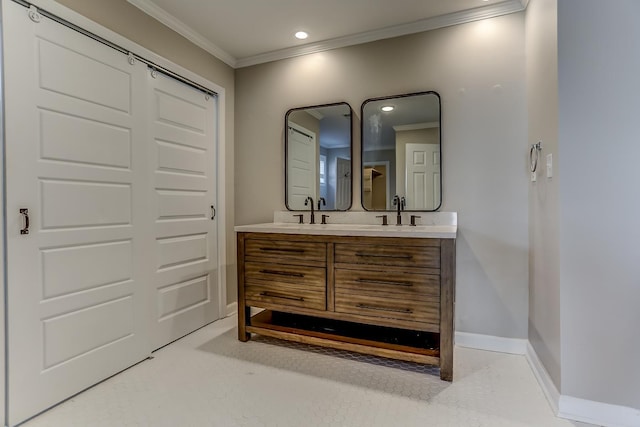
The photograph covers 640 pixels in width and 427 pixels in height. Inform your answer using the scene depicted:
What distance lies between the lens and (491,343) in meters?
2.48

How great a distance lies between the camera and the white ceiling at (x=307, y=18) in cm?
235

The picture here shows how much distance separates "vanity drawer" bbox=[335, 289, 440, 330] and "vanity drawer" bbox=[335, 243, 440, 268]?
0.73 feet

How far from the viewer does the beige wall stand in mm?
2051

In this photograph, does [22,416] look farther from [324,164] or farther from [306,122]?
[306,122]

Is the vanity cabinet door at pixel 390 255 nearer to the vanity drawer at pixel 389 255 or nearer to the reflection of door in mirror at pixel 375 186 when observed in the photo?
the vanity drawer at pixel 389 255

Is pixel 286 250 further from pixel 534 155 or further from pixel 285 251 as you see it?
pixel 534 155

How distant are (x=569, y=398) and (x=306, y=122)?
2.61m

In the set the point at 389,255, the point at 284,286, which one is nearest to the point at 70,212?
the point at 284,286

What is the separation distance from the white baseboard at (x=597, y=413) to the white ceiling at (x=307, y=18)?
2.49 m

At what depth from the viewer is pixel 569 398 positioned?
166cm

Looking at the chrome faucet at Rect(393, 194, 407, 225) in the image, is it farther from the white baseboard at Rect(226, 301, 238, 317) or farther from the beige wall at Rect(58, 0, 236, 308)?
the white baseboard at Rect(226, 301, 238, 317)

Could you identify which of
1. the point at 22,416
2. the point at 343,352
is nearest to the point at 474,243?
the point at 343,352

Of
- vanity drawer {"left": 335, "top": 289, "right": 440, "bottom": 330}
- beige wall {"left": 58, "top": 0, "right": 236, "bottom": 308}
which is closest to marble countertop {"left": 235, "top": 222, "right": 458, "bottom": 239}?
vanity drawer {"left": 335, "top": 289, "right": 440, "bottom": 330}

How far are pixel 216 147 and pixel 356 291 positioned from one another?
184 cm
